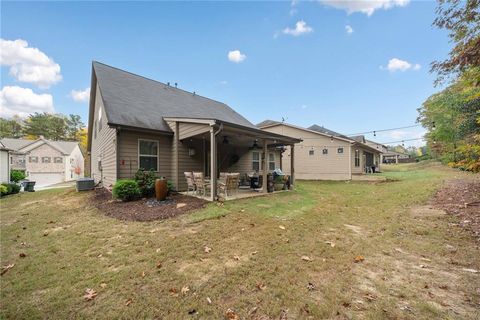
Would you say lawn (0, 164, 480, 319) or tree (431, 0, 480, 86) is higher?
tree (431, 0, 480, 86)

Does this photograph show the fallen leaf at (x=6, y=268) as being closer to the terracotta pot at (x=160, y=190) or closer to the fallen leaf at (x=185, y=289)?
the fallen leaf at (x=185, y=289)

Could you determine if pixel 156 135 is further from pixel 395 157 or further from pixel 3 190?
pixel 395 157

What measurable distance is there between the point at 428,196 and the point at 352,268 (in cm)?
776

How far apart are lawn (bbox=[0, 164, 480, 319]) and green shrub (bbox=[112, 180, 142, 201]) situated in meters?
2.00

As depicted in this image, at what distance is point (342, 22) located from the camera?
11.3 metres

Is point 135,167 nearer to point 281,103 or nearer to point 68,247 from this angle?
point 68,247

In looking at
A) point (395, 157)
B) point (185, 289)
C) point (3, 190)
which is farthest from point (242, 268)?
point (395, 157)

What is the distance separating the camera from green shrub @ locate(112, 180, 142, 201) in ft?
24.2

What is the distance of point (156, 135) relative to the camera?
30.2 ft

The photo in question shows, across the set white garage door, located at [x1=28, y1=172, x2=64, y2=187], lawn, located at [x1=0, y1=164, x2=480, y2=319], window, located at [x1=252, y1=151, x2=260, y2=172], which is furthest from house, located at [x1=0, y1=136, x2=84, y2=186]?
lawn, located at [x1=0, y1=164, x2=480, y2=319]

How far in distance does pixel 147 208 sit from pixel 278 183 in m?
6.27

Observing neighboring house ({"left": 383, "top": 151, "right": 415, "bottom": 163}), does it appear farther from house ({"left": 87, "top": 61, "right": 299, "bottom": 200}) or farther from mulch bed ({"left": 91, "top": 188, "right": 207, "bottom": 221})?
mulch bed ({"left": 91, "top": 188, "right": 207, "bottom": 221})

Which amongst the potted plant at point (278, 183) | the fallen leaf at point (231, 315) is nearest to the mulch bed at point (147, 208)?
the fallen leaf at point (231, 315)

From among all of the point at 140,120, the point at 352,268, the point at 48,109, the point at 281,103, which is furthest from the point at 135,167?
the point at 48,109
